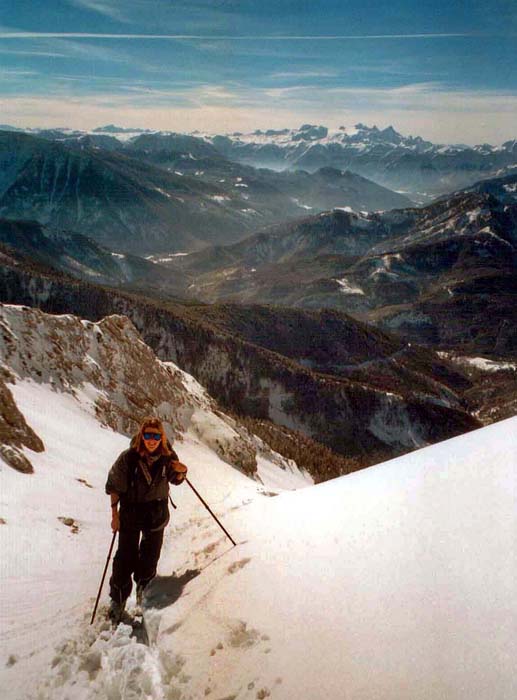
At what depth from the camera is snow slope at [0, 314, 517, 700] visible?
5512 millimetres

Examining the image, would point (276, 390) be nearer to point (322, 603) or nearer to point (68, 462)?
point (68, 462)

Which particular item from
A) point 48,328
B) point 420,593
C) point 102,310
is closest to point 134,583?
point 420,593

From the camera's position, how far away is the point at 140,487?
8.75 meters

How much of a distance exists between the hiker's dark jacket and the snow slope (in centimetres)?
138

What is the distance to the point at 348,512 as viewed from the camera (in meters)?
8.92

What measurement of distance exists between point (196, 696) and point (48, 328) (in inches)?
1427

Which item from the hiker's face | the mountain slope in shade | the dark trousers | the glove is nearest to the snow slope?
the dark trousers

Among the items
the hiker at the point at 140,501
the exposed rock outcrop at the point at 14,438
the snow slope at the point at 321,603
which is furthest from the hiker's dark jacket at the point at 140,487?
the exposed rock outcrop at the point at 14,438

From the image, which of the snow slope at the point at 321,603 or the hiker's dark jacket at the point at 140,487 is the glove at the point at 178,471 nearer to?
the hiker's dark jacket at the point at 140,487

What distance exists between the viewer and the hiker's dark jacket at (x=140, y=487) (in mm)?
8633

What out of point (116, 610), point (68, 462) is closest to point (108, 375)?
point (68, 462)

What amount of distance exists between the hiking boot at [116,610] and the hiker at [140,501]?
0.06 feet

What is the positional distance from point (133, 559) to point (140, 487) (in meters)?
1.37

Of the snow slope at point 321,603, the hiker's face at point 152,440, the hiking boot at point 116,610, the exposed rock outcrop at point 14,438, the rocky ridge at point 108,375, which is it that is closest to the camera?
the snow slope at point 321,603
